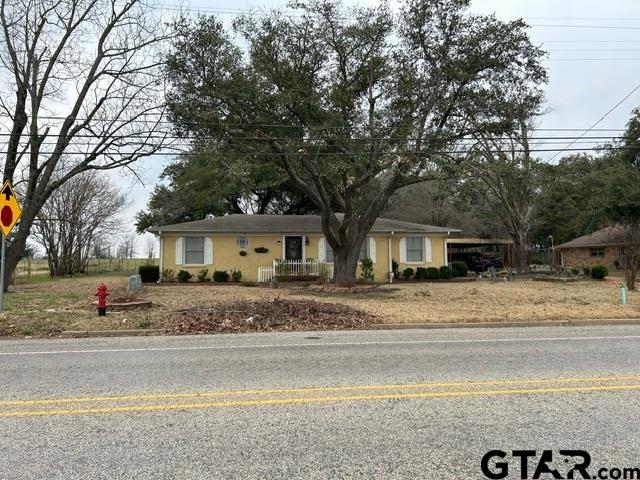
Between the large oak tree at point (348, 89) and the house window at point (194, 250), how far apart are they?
309 inches

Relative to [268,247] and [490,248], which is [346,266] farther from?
Result: [490,248]

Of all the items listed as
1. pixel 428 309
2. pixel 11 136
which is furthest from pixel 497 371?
pixel 11 136

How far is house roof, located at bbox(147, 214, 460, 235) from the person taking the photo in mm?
25750

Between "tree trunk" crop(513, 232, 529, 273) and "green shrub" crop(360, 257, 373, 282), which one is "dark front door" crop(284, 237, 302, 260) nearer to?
"green shrub" crop(360, 257, 373, 282)

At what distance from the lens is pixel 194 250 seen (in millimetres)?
25859

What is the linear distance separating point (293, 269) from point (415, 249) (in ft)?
23.2

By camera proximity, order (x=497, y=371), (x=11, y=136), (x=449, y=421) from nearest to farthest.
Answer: (x=449, y=421)
(x=497, y=371)
(x=11, y=136)

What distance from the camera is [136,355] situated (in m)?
8.03

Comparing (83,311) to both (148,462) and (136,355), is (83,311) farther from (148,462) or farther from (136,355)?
(148,462)

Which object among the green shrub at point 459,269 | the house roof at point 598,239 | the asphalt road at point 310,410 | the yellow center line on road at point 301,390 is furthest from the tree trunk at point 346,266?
the house roof at point 598,239

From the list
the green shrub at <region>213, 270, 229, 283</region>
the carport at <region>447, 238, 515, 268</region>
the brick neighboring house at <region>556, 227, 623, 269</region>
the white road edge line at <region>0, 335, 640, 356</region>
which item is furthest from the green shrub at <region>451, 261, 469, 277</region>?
the white road edge line at <region>0, 335, 640, 356</region>

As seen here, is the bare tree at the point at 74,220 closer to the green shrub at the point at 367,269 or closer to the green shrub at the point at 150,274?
the green shrub at the point at 150,274

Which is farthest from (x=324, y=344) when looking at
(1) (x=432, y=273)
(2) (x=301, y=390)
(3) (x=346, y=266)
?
(1) (x=432, y=273)

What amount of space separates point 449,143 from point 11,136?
58.2 ft
